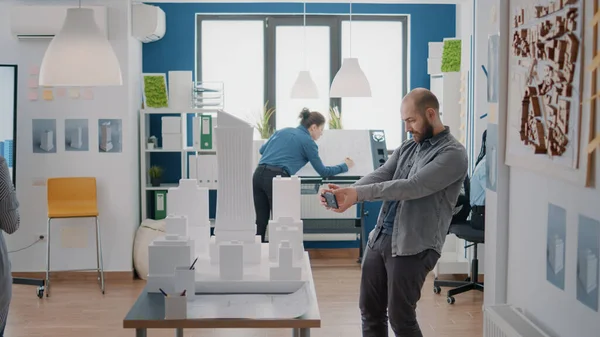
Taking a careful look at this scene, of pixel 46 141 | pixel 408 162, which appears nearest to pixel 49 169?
pixel 46 141

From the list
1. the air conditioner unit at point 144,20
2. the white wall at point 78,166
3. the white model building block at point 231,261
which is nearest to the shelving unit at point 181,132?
the white wall at point 78,166

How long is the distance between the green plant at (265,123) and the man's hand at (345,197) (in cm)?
436

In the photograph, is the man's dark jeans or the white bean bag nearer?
the man's dark jeans

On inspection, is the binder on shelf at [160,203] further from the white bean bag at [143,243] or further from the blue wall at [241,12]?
the blue wall at [241,12]

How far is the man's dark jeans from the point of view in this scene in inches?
139

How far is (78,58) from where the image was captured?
11.2 ft

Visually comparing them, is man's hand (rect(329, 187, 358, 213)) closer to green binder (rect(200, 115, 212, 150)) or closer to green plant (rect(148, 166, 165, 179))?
green binder (rect(200, 115, 212, 150))

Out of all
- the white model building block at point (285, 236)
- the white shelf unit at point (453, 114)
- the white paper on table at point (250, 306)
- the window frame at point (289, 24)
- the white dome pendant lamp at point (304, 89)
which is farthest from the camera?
the window frame at point (289, 24)

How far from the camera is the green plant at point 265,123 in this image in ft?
25.9

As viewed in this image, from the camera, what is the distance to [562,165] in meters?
2.67

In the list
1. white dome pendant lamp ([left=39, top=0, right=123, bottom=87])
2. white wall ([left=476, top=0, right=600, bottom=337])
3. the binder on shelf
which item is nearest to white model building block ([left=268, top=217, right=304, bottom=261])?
white wall ([left=476, top=0, right=600, bottom=337])

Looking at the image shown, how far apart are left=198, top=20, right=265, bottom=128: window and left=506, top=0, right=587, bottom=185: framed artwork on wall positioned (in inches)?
195

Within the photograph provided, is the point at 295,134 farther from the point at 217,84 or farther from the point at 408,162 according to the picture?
the point at 408,162

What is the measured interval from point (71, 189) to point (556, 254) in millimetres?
4976
